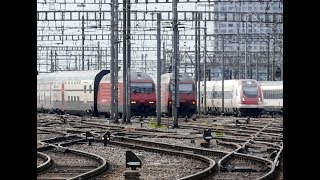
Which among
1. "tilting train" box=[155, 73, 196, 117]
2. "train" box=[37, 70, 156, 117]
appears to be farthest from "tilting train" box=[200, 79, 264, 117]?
"train" box=[37, 70, 156, 117]

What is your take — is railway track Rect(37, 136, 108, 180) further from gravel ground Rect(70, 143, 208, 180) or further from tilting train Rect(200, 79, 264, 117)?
tilting train Rect(200, 79, 264, 117)

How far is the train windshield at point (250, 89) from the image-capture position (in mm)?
44000

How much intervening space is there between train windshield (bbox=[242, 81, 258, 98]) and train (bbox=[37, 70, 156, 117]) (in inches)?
295

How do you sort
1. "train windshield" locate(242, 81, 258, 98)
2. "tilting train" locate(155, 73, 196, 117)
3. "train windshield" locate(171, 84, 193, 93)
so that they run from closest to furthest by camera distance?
"tilting train" locate(155, 73, 196, 117) → "train windshield" locate(171, 84, 193, 93) → "train windshield" locate(242, 81, 258, 98)

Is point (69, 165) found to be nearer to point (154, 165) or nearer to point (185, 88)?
point (154, 165)

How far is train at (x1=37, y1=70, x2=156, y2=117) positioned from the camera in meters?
39.1

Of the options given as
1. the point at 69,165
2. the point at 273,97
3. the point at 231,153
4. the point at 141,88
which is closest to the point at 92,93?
the point at 141,88

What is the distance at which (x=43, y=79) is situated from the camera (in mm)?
49375

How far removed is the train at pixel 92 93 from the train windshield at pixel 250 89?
748 centimetres

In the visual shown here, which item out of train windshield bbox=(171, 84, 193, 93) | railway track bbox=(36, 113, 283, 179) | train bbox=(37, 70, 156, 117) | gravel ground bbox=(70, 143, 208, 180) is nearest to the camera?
gravel ground bbox=(70, 143, 208, 180)
